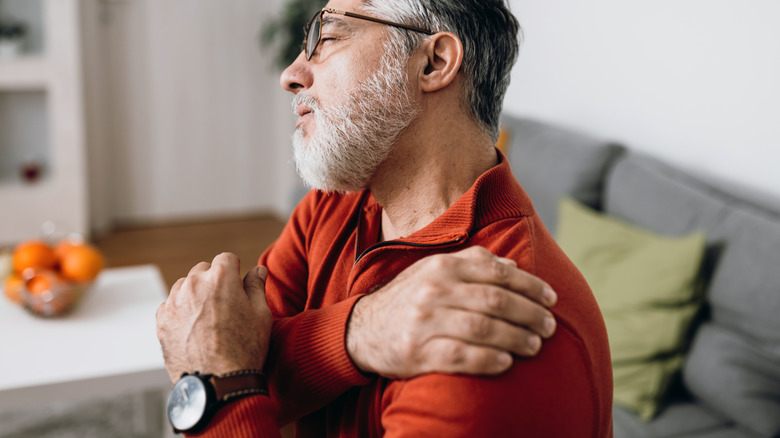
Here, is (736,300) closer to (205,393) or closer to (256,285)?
(256,285)

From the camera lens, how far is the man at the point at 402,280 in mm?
736

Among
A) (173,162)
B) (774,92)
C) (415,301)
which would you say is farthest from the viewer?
(173,162)

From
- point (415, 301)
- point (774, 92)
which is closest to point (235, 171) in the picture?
point (774, 92)

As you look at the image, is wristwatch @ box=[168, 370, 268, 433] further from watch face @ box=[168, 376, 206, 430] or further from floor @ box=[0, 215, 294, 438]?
floor @ box=[0, 215, 294, 438]

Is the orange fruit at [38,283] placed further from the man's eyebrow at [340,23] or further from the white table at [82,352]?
the man's eyebrow at [340,23]

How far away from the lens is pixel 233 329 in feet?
2.84

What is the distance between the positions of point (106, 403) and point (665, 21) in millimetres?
2267

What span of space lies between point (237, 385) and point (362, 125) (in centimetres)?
43

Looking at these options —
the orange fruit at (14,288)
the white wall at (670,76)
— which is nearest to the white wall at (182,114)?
the white wall at (670,76)

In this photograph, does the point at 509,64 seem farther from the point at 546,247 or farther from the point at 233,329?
the point at 233,329

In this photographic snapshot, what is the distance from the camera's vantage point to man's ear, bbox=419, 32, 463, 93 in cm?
101

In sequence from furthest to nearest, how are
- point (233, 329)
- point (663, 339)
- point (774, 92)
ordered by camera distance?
point (774, 92), point (663, 339), point (233, 329)

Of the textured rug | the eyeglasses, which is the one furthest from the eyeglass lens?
the textured rug

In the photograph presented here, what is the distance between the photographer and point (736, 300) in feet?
5.24
